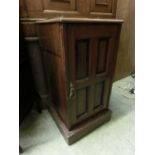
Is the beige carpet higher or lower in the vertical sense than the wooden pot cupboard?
lower

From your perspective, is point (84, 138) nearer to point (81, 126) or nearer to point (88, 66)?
point (81, 126)

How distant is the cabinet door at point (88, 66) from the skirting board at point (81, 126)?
0.06 metres

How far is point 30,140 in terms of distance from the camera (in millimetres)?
1163

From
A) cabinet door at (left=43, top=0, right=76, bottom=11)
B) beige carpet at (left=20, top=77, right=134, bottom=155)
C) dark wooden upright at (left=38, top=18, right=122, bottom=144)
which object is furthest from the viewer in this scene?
cabinet door at (left=43, top=0, right=76, bottom=11)

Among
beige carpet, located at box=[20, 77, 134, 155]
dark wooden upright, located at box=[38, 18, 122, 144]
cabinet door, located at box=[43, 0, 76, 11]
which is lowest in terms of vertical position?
beige carpet, located at box=[20, 77, 134, 155]

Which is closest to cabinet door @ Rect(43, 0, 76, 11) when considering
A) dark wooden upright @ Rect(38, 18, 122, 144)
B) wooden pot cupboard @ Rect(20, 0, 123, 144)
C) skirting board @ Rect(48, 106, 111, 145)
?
wooden pot cupboard @ Rect(20, 0, 123, 144)

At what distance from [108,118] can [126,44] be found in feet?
4.04

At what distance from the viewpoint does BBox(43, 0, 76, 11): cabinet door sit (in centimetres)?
118

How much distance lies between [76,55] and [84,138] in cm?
73

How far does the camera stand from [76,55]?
0.89 meters

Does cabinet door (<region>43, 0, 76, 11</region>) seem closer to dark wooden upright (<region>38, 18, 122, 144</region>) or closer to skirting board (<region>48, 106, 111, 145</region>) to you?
dark wooden upright (<region>38, 18, 122, 144</region>)
